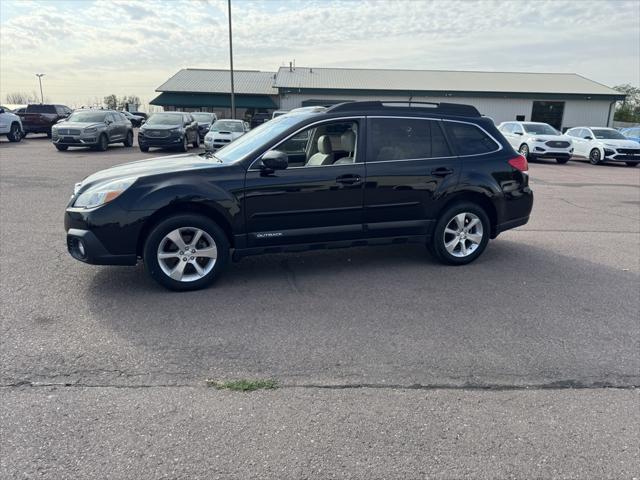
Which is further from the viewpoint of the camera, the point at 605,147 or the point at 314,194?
the point at 605,147

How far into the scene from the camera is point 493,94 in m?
40.6

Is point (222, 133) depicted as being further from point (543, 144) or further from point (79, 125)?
point (543, 144)

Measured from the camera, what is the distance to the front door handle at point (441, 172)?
584 cm

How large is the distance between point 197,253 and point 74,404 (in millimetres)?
2122

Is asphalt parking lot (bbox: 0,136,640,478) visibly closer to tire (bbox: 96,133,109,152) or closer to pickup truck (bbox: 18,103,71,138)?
tire (bbox: 96,133,109,152)

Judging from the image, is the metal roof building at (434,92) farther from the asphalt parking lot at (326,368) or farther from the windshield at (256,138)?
the asphalt parking lot at (326,368)

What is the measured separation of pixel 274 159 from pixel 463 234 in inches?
101

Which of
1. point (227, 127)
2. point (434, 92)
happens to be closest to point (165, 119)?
point (227, 127)

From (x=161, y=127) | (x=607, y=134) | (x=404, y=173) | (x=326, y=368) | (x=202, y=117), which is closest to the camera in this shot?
(x=326, y=368)

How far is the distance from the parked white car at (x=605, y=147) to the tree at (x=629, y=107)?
1365 inches

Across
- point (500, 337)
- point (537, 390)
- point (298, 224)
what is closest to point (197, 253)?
point (298, 224)

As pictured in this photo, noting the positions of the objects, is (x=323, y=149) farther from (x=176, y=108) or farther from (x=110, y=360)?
(x=176, y=108)

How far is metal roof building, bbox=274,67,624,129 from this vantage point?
133 feet

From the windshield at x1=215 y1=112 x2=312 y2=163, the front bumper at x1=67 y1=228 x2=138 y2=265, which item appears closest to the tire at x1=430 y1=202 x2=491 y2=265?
the windshield at x1=215 y1=112 x2=312 y2=163
